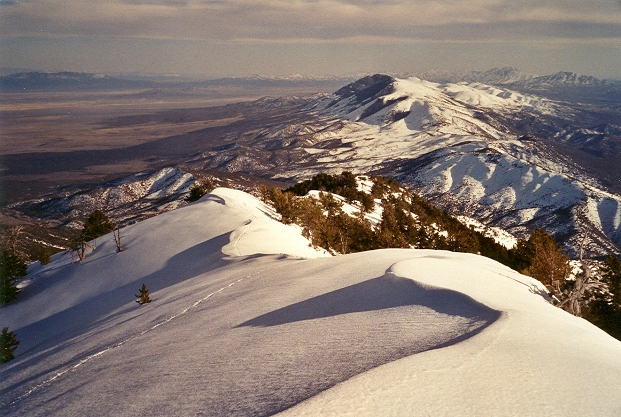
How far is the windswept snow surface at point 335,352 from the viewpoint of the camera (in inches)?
195

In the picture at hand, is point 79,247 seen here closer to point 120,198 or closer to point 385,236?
point 385,236

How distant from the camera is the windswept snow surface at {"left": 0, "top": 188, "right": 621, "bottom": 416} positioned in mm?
4965

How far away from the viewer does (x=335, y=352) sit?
21.1 ft

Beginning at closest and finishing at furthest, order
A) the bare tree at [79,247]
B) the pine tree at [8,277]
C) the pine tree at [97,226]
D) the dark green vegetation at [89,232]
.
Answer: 1. the pine tree at [8,277]
2. the bare tree at [79,247]
3. the dark green vegetation at [89,232]
4. the pine tree at [97,226]

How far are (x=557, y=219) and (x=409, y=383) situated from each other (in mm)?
116616

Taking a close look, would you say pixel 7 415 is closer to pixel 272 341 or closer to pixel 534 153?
pixel 272 341

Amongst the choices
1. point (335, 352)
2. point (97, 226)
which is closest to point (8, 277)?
point (97, 226)

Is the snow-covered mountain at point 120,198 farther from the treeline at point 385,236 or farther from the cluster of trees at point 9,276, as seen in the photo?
the treeline at point 385,236

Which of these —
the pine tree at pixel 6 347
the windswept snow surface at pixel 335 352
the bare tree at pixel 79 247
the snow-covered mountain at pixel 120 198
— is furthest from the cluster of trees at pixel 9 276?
the snow-covered mountain at pixel 120 198

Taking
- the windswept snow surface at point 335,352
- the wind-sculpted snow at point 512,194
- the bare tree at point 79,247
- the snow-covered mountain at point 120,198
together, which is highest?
the snow-covered mountain at point 120,198

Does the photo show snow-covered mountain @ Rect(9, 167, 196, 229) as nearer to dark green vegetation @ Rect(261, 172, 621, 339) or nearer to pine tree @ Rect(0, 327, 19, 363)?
dark green vegetation @ Rect(261, 172, 621, 339)

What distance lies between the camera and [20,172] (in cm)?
19438

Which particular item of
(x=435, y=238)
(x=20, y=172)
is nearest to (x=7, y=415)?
(x=435, y=238)

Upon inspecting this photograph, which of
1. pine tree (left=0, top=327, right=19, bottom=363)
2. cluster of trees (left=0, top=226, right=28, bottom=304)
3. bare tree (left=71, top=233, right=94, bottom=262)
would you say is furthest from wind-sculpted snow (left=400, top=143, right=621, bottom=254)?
pine tree (left=0, top=327, right=19, bottom=363)
